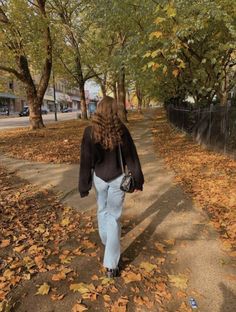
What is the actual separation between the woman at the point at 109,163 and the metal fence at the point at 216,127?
6578mm

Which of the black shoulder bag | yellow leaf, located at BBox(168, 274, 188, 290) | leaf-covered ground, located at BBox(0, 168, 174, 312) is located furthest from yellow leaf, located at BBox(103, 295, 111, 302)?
the black shoulder bag

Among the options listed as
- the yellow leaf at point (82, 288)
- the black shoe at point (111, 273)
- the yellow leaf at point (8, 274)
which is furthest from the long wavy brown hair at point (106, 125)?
the yellow leaf at point (8, 274)

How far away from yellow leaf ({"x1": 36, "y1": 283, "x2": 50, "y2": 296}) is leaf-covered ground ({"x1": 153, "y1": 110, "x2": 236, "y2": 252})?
2.28m

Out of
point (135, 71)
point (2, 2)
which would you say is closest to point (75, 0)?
point (2, 2)

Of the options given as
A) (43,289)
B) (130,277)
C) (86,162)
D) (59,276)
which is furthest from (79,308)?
(86,162)

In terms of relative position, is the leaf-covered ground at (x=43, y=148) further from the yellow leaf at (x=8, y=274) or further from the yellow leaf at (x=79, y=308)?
the yellow leaf at (x=79, y=308)

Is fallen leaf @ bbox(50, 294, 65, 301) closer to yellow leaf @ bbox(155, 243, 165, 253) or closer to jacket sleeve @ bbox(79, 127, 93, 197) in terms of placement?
jacket sleeve @ bbox(79, 127, 93, 197)

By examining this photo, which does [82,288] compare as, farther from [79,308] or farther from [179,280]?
[179,280]

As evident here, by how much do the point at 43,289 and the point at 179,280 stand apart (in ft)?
4.65

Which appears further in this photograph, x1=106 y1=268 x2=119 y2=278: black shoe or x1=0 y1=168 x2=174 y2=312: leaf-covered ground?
x1=106 y1=268 x2=119 y2=278: black shoe

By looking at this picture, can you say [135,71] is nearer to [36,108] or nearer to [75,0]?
[36,108]

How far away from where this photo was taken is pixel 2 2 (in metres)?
16.0

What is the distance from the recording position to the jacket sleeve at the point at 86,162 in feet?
11.6

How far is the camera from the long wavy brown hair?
3430 mm
